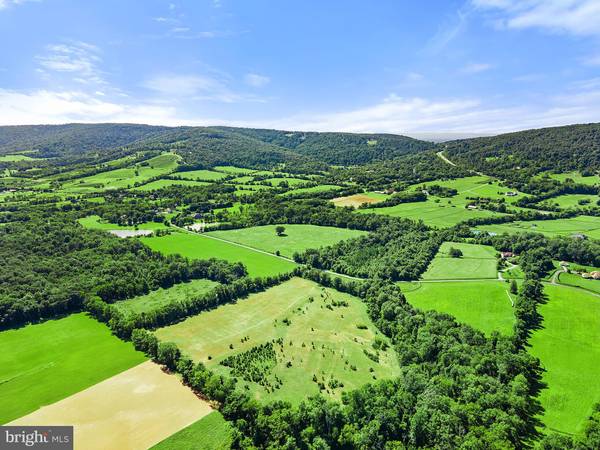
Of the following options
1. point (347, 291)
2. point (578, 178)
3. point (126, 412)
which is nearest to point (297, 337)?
point (347, 291)

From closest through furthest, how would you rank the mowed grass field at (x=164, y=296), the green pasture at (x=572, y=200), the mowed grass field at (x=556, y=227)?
the mowed grass field at (x=164, y=296)
the mowed grass field at (x=556, y=227)
the green pasture at (x=572, y=200)

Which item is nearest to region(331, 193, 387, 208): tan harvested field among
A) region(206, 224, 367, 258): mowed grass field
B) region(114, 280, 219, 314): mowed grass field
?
region(206, 224, 367, 258): mowed grass field

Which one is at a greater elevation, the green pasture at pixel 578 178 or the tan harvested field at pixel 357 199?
the green pasture at pixel 578 178

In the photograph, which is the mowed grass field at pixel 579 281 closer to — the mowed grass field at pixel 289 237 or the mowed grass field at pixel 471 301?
the mowed grass field at pixel 471 301

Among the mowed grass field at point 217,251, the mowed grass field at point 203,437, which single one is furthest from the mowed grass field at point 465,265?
the mowed grass field at point 203,437

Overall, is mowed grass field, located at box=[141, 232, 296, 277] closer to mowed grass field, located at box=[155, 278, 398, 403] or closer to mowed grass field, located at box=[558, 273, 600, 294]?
mowed grass field, located at box=[155, 278, 398, 403]

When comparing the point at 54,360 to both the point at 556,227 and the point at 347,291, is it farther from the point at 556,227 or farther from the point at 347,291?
the point at 556,227

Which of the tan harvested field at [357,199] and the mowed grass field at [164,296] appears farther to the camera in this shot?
the tan harvested field at [357,199]

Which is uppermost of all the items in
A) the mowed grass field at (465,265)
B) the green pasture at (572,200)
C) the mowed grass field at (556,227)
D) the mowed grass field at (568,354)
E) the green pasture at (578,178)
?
the green pasture at (578,178)
